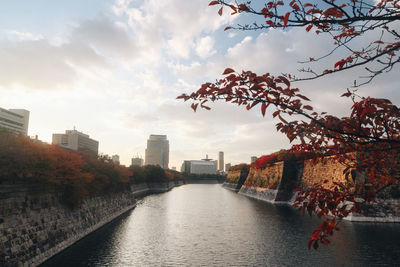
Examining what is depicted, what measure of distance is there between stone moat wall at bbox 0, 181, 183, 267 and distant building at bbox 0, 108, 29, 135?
110 metres

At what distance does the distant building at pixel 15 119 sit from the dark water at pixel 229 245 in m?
110

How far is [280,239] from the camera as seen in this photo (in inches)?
989

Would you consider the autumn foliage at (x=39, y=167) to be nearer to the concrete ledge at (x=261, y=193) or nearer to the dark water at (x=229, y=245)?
the dark water at (x=229, y=245)

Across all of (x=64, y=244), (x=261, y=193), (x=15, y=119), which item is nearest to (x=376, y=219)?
(x=64, y=244)

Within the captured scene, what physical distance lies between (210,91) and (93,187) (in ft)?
93.3

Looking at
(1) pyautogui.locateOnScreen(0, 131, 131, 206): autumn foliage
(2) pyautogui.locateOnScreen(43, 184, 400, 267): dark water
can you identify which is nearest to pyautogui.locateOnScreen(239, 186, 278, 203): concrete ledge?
(2) pyautogui.locateOnScreen(43, 184, 400, 267): dark water

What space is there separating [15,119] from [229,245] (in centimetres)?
14495

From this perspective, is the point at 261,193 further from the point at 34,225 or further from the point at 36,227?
the point at 34,225

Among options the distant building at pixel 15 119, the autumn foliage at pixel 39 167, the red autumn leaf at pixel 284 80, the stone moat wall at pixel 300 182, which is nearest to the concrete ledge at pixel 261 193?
the stone moat wall at pixel 300 182

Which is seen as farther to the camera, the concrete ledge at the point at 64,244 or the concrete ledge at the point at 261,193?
the concrete ledge at the point at 261,193

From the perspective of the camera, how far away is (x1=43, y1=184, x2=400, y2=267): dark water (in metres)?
18.9

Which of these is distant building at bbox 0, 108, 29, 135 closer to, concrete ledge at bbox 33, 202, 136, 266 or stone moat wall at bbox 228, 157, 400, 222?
stone moat wall at bbox 228, 157, 400, 222

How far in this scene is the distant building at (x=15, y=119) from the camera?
123m

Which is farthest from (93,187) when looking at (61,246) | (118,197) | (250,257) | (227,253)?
(250,257)
